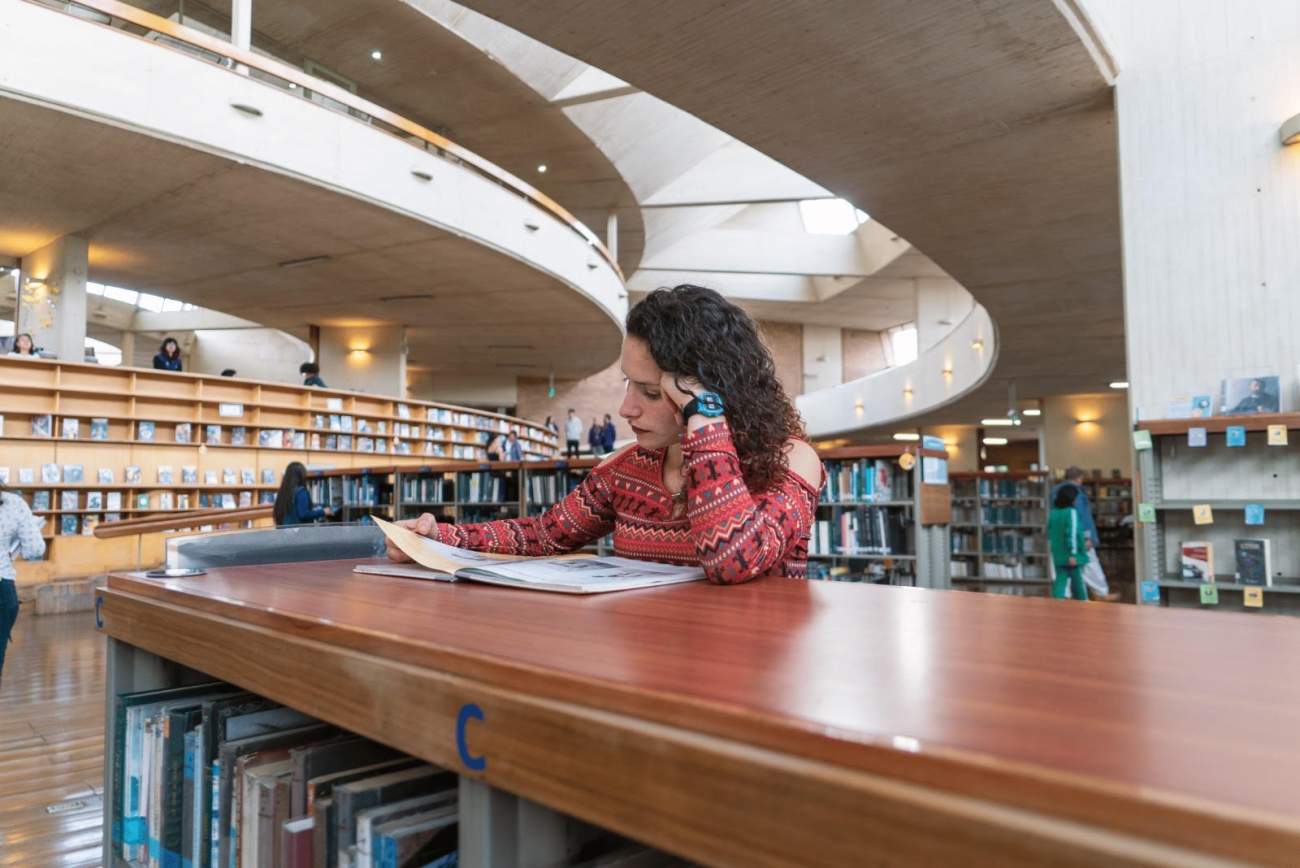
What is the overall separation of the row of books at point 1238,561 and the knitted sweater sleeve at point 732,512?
2990 millimetres

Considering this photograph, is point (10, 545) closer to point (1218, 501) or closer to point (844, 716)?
point (844, 716)

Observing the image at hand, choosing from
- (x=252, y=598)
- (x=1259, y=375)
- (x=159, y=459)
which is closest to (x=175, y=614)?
(x=252, y=598)

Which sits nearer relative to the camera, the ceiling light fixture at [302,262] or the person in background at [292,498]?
the person in background at [292,498]

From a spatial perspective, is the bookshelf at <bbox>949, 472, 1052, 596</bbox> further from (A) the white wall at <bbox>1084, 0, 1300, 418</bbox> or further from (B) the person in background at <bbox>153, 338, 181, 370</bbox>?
(B) the person in background at <bbox>153, 338, 181, 370</bbox>

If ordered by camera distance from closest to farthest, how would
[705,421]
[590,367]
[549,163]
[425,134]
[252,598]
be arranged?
[252,598] → [705,421] → [425,134] → [549,163] → [590,367]

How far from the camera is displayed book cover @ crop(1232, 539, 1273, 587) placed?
337 centimetres

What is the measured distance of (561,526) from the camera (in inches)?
66.2

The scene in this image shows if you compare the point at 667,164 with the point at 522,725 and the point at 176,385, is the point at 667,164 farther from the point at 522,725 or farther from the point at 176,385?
the point at 522,725

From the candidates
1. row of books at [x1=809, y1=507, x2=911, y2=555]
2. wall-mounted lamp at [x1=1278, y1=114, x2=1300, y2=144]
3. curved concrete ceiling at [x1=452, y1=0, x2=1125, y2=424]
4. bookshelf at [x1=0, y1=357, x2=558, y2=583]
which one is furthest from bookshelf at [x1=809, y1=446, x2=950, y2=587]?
bookshelf at [x1=0, y1=357, x2=558, y2=583]

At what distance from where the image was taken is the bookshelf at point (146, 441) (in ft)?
25.3

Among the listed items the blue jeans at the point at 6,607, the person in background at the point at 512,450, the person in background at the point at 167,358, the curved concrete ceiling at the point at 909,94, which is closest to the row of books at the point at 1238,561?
the curved concrete ceiling at the point at 909,94

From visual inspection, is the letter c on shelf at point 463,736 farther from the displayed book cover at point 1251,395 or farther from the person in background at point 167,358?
the person in background at point 167,358

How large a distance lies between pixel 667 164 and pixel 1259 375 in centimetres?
988

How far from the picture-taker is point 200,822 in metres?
1.06
